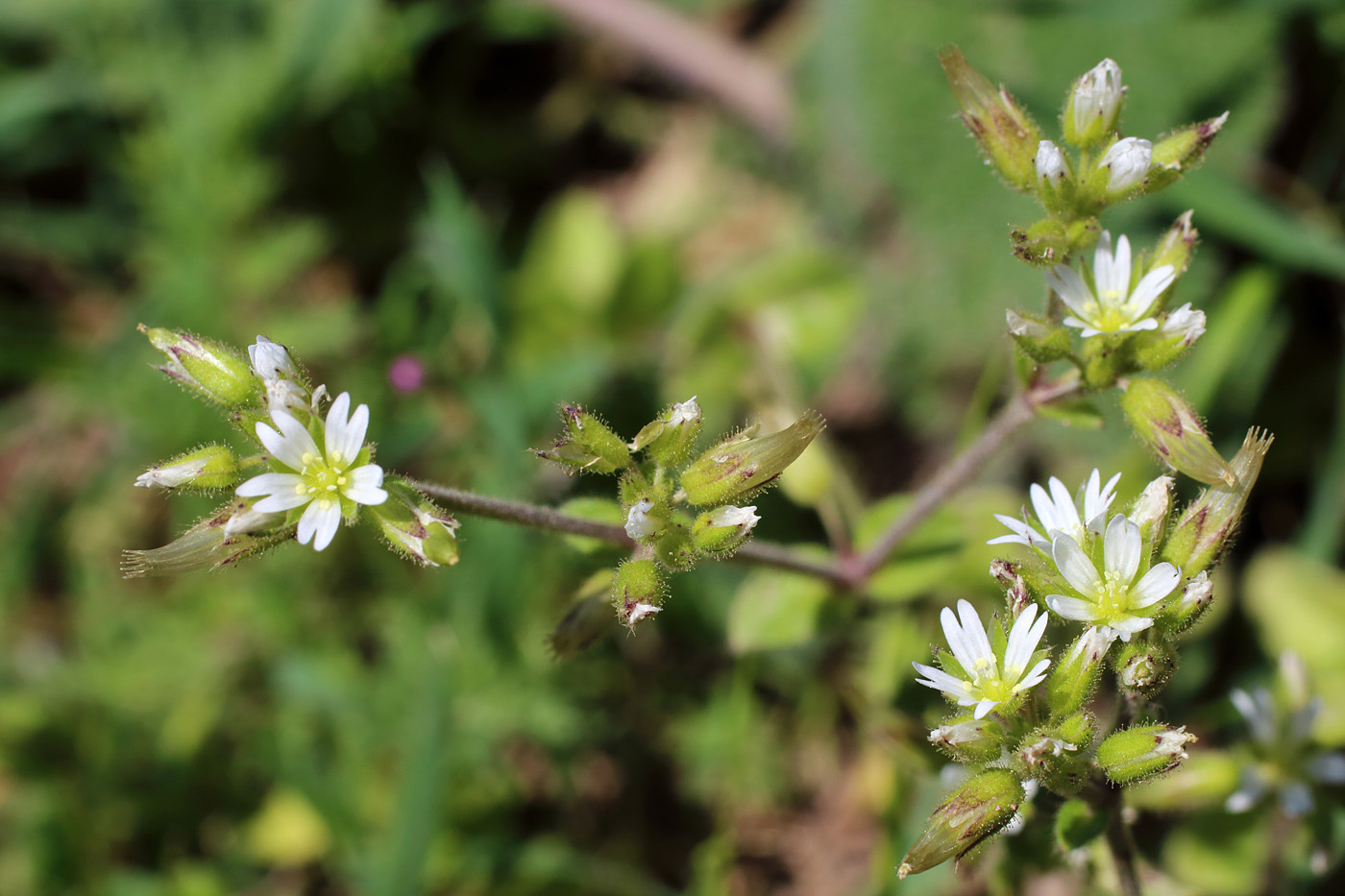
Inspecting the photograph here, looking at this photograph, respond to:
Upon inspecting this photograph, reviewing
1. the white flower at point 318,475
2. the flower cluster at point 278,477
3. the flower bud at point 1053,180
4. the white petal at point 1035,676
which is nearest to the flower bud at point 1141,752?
the white petal at point 1035,676

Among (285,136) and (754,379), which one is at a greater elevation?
(285,136)

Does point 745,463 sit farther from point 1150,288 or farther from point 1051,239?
point 1150,288

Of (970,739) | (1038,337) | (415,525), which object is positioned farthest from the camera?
(1038,337)

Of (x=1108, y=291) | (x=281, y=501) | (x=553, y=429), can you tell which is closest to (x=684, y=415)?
(x=281, y=501)

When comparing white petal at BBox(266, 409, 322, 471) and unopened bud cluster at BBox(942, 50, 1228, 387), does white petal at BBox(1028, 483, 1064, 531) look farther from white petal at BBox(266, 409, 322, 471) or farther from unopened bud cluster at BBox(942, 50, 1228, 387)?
white petal at BBox(266, 409, 322, 471)

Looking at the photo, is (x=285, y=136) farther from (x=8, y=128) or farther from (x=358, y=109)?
(x=8, y=128)

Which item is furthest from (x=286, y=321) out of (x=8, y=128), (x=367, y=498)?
(x=367, y=498)

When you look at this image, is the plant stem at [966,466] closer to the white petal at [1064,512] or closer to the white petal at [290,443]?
the white petal at [1064,512]
